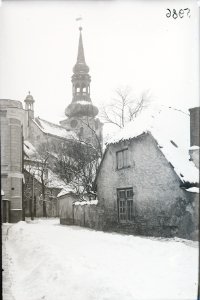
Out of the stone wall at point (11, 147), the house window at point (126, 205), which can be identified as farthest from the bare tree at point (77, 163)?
the stone wall at point (11, 147)

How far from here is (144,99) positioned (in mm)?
5488

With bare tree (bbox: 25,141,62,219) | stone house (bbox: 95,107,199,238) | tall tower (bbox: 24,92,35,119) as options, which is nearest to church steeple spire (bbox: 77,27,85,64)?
tall tower (bbox: 24,92,35,119)

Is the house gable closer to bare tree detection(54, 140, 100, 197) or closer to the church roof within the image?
bare tree detection(54, 140, 100, 197)

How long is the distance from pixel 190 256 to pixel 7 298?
260cm

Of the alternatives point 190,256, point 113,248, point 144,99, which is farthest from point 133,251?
point 144,99

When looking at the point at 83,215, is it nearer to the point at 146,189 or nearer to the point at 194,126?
the point at 146,189

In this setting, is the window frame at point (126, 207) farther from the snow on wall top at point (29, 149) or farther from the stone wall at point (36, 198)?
the snow on wall top at point (29, 149)

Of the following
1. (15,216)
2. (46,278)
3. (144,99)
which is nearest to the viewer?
(46,278)

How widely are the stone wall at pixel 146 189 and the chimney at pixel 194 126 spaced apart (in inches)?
40.6

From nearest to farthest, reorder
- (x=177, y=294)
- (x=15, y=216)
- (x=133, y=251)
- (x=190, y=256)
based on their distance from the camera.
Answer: (x=177, y=294), (x=190, y=256), (x=133, y=251), (x=15, y=216)

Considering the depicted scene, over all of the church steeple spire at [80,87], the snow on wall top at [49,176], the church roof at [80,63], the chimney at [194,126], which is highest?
the church roof at [80,63]

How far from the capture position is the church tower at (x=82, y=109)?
199 inches

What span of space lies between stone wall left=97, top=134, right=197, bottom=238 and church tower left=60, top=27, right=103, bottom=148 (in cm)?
92

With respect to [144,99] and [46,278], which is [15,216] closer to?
[46,278]
